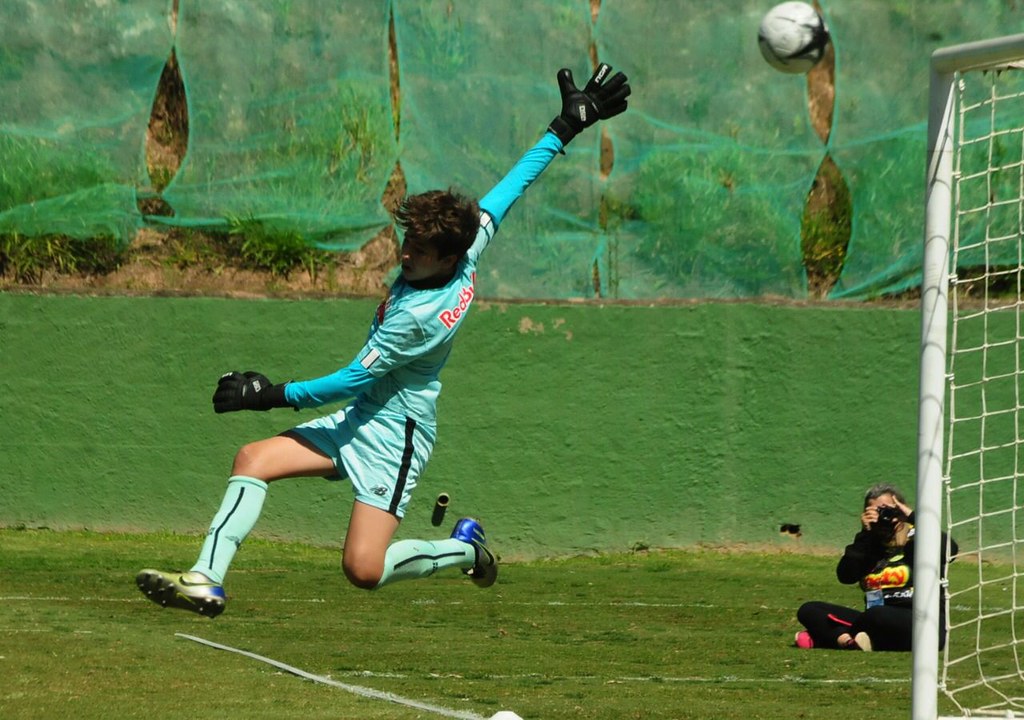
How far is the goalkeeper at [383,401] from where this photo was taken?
6590 mm

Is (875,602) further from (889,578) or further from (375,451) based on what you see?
(375,451)

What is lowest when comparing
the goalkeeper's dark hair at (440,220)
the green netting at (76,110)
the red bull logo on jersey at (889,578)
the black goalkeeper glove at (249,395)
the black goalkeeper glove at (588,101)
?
the red bull logo on jersey at (889,578)

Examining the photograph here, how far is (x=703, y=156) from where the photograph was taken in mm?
13273

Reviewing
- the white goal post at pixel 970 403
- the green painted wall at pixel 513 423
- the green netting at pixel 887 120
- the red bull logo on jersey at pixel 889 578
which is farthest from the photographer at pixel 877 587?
the green netting at pixel 887 120

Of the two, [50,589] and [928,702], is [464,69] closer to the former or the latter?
[50,589]

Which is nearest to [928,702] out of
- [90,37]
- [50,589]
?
[50,589]

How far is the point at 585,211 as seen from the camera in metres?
13.3

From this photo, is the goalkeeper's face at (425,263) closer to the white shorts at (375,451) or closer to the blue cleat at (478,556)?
the white shorts at (375,451)

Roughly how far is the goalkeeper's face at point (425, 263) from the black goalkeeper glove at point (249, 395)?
29.5 inches

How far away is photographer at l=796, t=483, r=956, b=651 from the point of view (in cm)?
839

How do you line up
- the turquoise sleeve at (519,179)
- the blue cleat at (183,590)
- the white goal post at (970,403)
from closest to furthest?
the white goal post at (970,403) < the blue cleat at (183,590) < the turquoise sleeve at (519,179)

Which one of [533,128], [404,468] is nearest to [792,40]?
[533,128]

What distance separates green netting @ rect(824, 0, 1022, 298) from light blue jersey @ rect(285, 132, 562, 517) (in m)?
7.00

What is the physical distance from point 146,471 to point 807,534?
5.37 m
